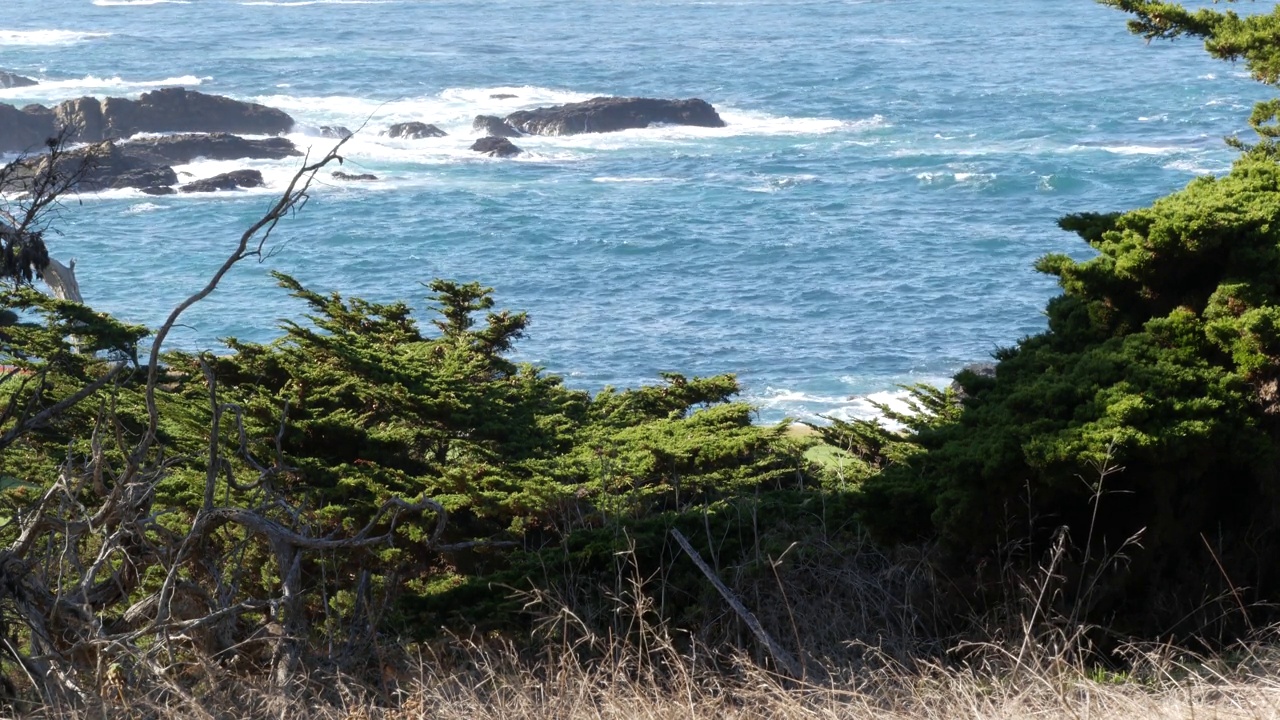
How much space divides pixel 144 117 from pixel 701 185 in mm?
18156

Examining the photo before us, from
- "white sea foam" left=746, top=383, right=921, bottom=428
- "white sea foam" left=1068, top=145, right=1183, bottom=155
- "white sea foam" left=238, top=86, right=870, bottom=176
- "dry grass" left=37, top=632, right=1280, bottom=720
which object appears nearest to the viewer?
"dry grass" left=37, top=632, right=1280, bottom=720

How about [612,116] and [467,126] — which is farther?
[467,126]

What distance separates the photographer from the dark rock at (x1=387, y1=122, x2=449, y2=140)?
4225 cm

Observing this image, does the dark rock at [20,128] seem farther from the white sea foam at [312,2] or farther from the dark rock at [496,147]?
the white sea foam at [312,2]

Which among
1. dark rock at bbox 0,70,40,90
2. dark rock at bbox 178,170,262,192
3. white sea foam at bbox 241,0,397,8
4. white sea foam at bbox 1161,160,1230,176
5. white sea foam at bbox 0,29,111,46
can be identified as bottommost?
dark rock at bbox 178,170,262,192

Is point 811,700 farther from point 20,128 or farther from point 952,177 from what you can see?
point 20,128

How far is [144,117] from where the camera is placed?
4094cm

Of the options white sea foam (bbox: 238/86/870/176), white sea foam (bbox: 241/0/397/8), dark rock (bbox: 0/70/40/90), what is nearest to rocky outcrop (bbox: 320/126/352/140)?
white sea foam (bbox: 238/86/870/176)

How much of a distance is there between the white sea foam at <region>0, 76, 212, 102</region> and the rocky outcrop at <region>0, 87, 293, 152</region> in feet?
19.8

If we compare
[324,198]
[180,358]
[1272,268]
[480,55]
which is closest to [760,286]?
[324,198]

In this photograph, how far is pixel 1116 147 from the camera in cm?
3900

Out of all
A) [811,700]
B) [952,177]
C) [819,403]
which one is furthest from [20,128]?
[811,700]

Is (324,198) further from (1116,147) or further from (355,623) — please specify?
(355,623)

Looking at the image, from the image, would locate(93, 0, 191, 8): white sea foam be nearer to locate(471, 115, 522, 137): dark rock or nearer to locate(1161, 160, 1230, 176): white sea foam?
locate(471, 115, 522, 137): dark rock
